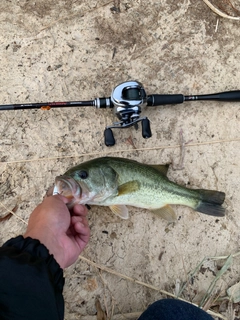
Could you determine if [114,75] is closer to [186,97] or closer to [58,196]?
[186,97]

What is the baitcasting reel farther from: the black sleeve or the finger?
the black sleeve

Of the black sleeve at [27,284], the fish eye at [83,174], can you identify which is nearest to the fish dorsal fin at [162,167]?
the fish eye at [83,174]

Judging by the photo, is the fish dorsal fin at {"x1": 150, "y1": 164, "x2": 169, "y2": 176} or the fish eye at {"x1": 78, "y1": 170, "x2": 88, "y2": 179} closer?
the fish eye at {"x1": 78, "y1": 170, "x2": 88, "y2": 179}

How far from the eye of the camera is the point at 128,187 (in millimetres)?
2717

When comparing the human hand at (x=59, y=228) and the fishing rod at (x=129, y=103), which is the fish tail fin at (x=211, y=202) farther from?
the human hand at (x=59, y=228)

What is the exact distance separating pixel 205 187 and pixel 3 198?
1.80 metres

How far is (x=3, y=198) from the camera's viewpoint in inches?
118

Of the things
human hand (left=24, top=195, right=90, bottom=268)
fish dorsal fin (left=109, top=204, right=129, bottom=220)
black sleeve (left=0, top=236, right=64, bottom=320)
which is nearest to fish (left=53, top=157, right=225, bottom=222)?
fish dorsal fin (left=109, top=204, right=129, bottom=220)

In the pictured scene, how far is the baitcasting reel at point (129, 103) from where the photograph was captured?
278 centimetres

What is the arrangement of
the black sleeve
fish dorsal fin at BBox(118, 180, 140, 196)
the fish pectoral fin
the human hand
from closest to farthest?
1. the black sleeve
2. the human hand
3. fish dorsal fin at BBox(118, 180, 140, 196)
4. the fish pectoral fin

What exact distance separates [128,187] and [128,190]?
3cm

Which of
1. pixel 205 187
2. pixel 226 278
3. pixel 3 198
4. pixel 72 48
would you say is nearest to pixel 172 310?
pixel 226 278

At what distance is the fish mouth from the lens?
2434mm

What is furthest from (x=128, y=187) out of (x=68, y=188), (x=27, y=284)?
(x=27, y=284)
